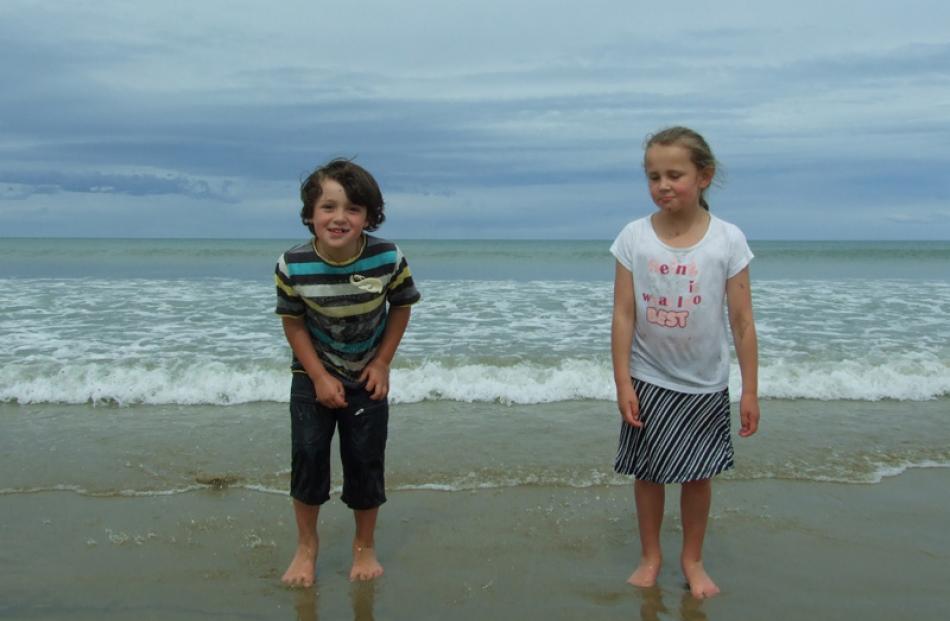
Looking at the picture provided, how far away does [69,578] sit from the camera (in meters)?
3.49

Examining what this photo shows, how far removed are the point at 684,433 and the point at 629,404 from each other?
24 centimetres

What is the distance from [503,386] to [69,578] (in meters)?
4.48

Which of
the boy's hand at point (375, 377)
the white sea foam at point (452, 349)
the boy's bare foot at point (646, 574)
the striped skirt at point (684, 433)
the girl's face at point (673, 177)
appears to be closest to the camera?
the girl's face at point (673, 177)

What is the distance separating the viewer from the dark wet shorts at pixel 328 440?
3322mm

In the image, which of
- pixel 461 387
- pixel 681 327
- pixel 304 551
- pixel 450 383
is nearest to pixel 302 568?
pixel 304 551

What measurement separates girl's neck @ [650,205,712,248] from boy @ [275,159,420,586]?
1.02 metres

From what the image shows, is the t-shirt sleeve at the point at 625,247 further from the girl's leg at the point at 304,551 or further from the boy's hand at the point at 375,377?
the girl's leg at the point at 304,551

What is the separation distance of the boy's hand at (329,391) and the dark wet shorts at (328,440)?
85 mm

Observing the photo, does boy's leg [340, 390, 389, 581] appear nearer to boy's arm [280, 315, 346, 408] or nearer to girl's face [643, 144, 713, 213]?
boy's arm [280, 315, 346, 408]

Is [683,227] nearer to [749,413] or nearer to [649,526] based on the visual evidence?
[749,413]

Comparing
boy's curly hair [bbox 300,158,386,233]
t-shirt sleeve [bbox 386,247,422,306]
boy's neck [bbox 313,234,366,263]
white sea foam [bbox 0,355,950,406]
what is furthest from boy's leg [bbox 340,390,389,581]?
white sea foam [bbox 0,355,950,406]

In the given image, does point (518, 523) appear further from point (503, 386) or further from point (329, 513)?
point (503, 386)

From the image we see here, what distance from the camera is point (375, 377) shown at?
3285 mm

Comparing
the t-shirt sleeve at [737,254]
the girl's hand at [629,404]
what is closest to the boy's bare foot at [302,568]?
the girl's hand at [629,404]
